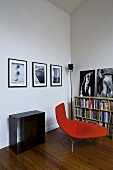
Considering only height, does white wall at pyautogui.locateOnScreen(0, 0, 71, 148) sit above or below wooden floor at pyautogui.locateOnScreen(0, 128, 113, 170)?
above

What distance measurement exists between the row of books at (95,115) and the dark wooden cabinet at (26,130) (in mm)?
1291

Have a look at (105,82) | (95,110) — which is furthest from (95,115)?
(105,82)

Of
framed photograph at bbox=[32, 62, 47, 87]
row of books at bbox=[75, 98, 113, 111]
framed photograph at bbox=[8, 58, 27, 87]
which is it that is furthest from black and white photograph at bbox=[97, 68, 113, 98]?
framed photograph at bbox=[8, 58, 27, 87]

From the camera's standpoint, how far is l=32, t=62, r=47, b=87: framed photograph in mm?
3378

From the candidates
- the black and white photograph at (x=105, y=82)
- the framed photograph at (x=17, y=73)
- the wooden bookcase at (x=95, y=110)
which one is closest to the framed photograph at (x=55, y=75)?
the wooden bookcase at (x=95, y=110)

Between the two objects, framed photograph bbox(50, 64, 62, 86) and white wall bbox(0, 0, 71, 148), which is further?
framed photograph bbox(50, 64, 62, 86)

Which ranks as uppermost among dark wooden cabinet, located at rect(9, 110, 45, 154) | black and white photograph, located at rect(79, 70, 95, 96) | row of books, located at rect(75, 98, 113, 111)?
black and white photograph, located at rect(79, 70, 95, 96)

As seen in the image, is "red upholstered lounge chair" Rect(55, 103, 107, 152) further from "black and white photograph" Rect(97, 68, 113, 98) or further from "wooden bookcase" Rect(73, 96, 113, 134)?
"black and white photograph" Rect(97, 68, 113, 98)

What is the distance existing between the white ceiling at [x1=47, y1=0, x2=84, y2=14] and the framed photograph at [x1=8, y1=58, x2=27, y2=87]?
2.14m

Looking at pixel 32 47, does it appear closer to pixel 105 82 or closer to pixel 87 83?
A: pixel 87 83

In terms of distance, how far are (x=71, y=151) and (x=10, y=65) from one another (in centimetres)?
220

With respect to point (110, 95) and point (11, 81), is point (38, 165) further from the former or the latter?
point (110, 95)

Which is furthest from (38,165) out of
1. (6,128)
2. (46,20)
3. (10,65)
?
(46,20)

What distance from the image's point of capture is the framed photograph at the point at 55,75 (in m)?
3.84
